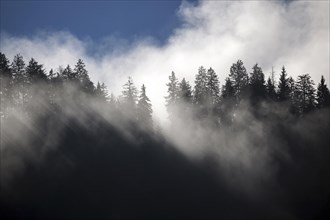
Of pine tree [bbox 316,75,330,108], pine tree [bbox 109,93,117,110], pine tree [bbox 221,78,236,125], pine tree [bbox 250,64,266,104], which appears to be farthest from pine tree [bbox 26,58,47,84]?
pine tree [bbox 316,75,330,108]


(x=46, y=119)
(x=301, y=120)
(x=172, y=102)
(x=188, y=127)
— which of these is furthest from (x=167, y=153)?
(x=301, y=120)

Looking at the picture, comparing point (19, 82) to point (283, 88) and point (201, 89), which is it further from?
point (283, 88)

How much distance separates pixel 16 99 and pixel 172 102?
28.0 meters

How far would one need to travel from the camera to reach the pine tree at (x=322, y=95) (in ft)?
231

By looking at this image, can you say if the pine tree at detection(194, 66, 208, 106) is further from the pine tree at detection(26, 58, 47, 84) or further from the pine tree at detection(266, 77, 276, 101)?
the pine tree at detection(26, 58, 47, 84)

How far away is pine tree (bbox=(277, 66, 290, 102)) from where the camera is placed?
228ft

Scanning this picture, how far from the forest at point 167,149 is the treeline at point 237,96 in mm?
206

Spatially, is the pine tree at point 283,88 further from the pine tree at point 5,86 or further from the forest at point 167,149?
the pine tree at point 5,86

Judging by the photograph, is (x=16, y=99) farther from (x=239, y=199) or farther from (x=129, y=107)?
(x=239, y=199)

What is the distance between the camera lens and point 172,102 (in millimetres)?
72562

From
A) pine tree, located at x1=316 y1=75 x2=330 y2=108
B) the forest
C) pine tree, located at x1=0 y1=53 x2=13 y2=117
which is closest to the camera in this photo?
the forest

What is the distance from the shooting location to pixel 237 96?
231 feet

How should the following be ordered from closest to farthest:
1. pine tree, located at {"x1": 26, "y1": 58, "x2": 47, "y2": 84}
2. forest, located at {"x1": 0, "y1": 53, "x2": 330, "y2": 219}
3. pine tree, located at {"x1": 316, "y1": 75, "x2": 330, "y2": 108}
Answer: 1. forest, located at {"x1": 0, "y1": 53, "x2": 330, "y2": 219}
2. pine tree, located at {"x1": 26, "y1": 58, "x2": 47, "y2": 84}
3. pine tree, located at {"x1": 316, "y1": 75, "x2": 330, "y2": 108}

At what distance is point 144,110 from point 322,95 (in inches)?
1346
